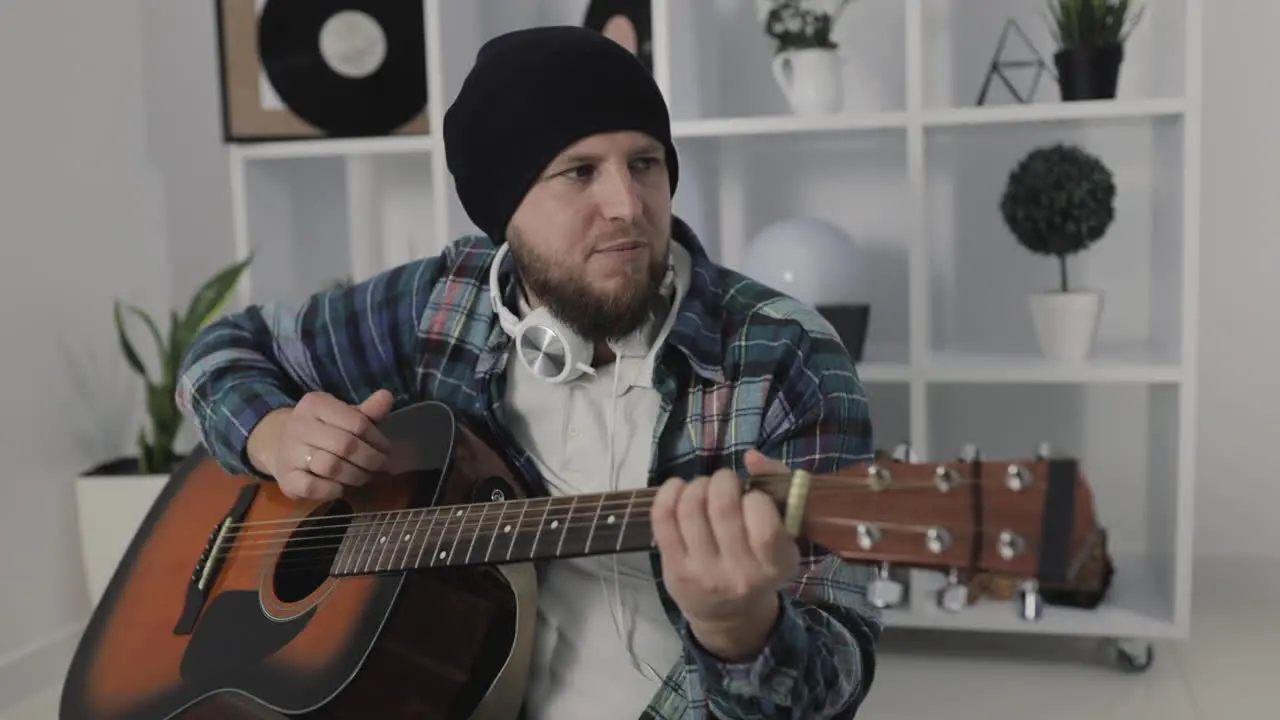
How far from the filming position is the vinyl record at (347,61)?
2029 mm

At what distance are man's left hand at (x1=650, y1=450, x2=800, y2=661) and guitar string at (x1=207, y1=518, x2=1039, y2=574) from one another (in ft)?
0.12

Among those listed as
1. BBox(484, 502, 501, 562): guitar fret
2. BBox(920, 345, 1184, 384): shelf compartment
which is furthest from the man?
BBox(920, 345, 1184, 384): shelf compartment

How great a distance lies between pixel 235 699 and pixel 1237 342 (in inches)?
68.2

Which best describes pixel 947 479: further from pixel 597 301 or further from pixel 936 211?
pixel 936 211

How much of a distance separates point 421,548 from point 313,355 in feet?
1.47

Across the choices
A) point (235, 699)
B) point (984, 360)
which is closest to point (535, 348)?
point (235, 699)

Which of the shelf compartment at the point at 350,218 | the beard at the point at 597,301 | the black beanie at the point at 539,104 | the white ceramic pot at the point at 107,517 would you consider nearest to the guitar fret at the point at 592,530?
the beard at the point at 597,301

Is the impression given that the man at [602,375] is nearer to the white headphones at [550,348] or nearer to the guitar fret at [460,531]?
the white headphones at [550,348]

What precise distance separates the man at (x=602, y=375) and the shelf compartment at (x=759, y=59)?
2.72 ft

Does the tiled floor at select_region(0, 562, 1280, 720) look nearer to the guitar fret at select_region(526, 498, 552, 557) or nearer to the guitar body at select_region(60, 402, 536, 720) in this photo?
the guitar body at select_region(60, 402, 536, 720)

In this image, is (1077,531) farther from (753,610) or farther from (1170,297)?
(1170,297)

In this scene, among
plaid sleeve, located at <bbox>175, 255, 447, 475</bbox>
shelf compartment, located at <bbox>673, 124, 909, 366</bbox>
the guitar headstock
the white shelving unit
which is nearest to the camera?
the guitar headstock

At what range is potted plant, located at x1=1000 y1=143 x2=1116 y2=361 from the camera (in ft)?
5.96

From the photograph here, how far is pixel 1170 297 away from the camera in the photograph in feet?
6.17
